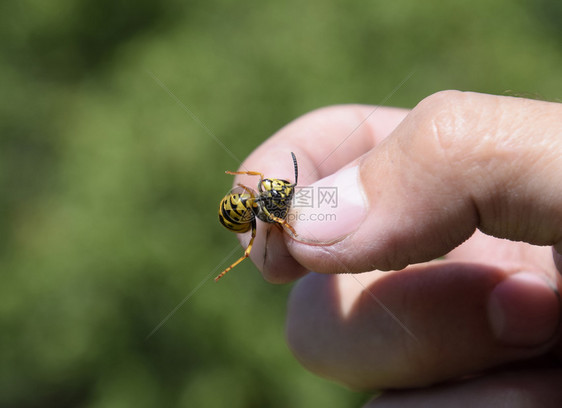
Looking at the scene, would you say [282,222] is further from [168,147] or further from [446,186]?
[168,147]

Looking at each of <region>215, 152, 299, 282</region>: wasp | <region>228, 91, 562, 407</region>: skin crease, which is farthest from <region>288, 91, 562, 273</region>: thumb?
<region>215, 152, 299, 282</region>: wasp

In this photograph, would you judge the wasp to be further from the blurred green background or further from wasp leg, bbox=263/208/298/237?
the blurred green background

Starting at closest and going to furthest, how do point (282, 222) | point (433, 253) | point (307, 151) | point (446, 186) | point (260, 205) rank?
point (446, 186), point (433, 253), point (282, 222), point (260, 205), point (307, 151)

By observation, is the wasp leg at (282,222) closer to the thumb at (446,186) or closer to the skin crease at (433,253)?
the skin crease at (433,253)

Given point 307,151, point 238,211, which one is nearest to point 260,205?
point 238,211

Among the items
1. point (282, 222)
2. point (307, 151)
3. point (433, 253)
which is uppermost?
point (282, 222)

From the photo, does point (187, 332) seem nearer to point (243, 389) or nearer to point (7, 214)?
point (243, 389)

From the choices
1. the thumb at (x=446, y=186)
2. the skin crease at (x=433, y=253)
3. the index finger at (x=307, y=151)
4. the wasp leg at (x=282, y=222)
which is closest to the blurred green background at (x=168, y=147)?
the skin crease at (x=433, y=253)
